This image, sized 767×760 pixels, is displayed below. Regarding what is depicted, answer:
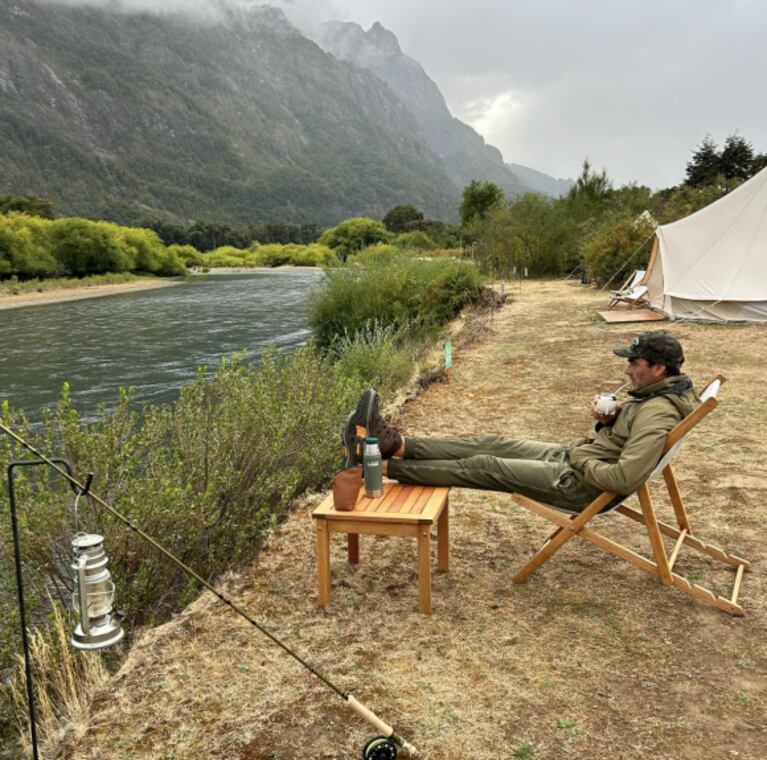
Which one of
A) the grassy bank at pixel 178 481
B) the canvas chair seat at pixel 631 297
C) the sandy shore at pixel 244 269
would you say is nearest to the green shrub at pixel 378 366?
the grassy bank at pixel 178 481

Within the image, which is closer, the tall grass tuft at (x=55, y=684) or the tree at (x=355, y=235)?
the tall grass tuft at (x=55, y=684)

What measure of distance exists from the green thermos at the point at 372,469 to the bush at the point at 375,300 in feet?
37.3

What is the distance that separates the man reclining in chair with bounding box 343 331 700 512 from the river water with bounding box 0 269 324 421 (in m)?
7.30

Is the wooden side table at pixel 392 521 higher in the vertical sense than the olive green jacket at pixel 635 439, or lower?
lower

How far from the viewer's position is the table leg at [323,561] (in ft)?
10.5

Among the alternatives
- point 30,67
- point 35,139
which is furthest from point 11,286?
point 30,67

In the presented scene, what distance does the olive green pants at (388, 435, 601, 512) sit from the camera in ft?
10.9

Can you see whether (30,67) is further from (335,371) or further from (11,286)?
(335,371)

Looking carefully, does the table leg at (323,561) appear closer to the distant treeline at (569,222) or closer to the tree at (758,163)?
the distant treeline at (569,222)

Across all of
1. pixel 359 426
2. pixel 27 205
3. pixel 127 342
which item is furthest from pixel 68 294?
pixel 359 426

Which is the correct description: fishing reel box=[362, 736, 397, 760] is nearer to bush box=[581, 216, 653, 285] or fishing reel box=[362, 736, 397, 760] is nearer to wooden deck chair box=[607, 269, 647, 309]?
wooden deck chair box=[607, 269, 647, 309]

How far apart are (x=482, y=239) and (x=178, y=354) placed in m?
15.2

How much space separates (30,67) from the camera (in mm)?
180750

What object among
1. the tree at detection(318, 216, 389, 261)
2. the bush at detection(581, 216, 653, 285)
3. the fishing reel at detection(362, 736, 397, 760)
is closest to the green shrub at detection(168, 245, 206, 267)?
the tree at detection(318, 216, 389, 261)
